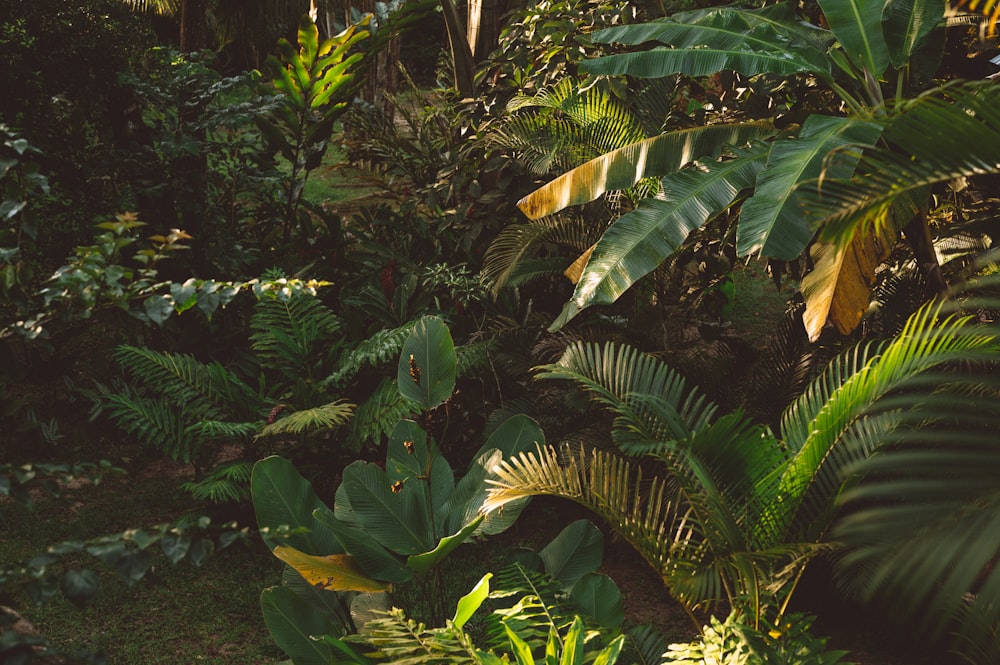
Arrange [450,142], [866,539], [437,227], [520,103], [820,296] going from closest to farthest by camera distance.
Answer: [866,539]
[820,296]
[520,103]
[437,227]
[450,142]

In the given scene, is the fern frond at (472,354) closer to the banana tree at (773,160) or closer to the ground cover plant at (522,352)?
the ground cover plant at (522,352)

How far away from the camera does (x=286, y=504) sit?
143 inches

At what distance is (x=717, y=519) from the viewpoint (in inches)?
113

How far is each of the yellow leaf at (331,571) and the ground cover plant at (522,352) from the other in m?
0.02

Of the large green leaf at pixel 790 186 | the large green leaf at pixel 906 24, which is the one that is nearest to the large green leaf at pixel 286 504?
the large green leaf at pixel 790 186

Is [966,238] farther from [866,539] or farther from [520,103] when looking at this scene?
[520,103]

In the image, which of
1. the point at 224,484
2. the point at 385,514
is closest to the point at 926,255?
the point at 385,514

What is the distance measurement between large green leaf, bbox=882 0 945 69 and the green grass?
12.0ft

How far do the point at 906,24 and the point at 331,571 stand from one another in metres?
3.27

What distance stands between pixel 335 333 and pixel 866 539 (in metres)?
3.58

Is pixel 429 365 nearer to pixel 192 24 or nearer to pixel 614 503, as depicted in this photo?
pixel 614 503

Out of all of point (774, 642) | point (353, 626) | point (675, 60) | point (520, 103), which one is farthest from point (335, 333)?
point (774, 642)

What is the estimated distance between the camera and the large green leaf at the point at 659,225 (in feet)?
11.5

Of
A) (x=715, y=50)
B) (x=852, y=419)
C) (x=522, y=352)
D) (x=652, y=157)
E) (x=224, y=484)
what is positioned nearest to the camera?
(x=852, y=419)
